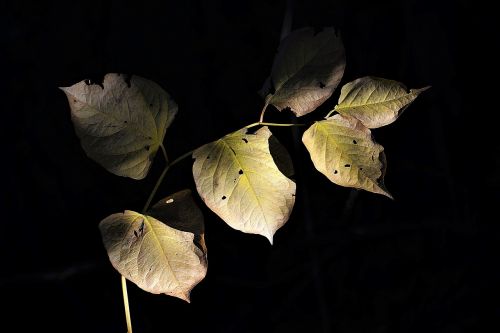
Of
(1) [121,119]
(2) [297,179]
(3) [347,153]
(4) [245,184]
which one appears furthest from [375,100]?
(2) [297,179]

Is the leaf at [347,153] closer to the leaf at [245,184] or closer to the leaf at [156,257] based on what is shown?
the leaf at [245,184]

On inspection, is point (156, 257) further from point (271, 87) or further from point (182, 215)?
point (271, 87)

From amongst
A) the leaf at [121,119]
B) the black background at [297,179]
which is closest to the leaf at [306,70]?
the leaf at [121,119]

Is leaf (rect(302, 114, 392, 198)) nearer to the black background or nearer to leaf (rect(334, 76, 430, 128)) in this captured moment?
leaf (rect(334, 76, 430, 128))

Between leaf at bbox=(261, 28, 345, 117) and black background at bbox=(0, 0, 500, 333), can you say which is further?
black background at bbox=(0, 0, 500, 333)

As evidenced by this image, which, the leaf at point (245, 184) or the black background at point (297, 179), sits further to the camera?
the black background at point (297, 179)

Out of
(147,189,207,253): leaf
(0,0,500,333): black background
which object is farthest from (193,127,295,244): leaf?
(0,0,500,333): black background

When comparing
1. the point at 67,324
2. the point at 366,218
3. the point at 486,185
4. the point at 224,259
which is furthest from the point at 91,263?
the point at 486,185

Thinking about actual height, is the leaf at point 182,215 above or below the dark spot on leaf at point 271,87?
below
